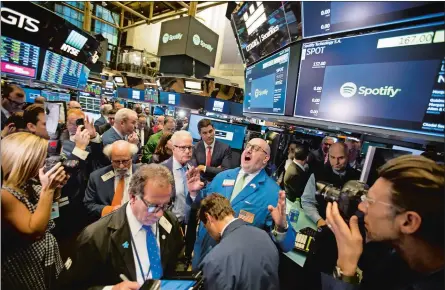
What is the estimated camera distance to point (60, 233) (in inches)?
104

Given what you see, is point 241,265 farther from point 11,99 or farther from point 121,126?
point 11,99

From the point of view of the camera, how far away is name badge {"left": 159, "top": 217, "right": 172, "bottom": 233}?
1.85 m

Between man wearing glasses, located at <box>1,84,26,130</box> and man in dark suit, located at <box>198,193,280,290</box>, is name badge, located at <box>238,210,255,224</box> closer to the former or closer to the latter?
man in dark suit, located at <box>198,193,280,290</box>

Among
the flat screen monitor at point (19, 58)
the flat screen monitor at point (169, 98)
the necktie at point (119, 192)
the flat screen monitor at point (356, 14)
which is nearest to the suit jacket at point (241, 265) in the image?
the necktie at point (119, 192)

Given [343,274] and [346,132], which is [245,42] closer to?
[346,132]

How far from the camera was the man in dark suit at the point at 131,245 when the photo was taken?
1487 mm

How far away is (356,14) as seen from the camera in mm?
1428

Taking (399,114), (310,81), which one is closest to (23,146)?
(310,81)

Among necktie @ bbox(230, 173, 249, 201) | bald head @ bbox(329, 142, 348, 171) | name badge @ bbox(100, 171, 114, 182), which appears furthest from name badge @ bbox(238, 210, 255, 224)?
name badge @ bbox(100, 171, 114, 182)

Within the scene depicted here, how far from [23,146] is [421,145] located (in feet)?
7.92

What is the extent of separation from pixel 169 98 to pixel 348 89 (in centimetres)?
747

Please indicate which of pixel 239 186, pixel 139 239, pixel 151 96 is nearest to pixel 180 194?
pixel 239 186

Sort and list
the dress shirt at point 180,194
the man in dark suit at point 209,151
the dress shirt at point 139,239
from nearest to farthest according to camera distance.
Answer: the dress shirt at point 139,239 < the dress shirt at point 180,194 < the man in dark suit at point 209,151

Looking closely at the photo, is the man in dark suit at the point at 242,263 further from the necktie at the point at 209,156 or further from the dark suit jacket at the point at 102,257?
the necktie at the point at 209,156
